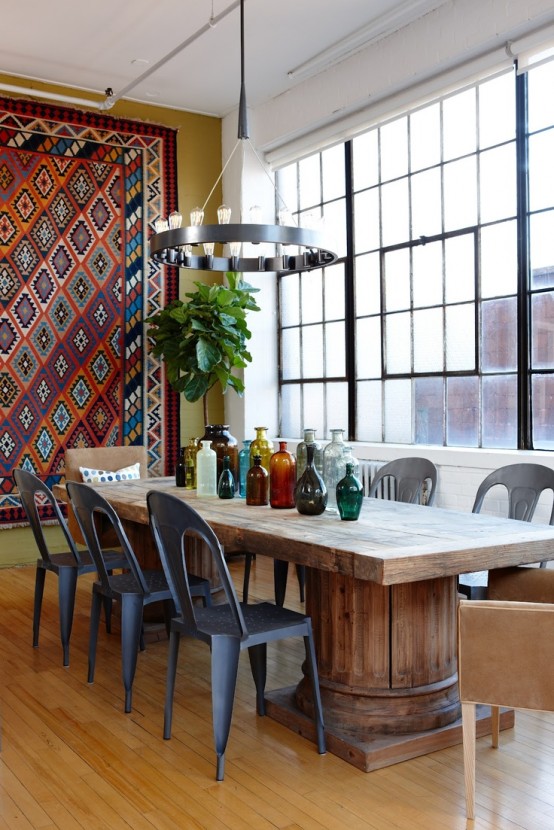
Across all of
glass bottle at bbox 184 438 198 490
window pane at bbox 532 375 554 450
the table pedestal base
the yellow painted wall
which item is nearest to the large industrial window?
window pane at bbox 532 375 554 450

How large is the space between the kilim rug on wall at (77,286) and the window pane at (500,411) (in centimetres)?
292

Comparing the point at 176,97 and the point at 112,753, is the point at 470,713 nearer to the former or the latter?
the point at 112,753

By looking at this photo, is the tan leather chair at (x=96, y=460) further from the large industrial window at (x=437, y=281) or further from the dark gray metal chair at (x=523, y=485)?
the dark gray metal chair at (x=523, y=485)

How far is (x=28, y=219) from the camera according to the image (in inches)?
256

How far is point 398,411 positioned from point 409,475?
5.10ft

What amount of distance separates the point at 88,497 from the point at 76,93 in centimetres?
443

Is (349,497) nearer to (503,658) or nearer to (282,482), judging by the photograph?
(282,482)

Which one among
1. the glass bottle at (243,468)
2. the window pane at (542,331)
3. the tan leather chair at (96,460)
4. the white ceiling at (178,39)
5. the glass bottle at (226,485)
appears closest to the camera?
the glass bottle at (226,485)

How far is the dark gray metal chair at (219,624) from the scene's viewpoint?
272 cm

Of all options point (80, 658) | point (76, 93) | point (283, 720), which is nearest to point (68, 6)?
point (76, 93)

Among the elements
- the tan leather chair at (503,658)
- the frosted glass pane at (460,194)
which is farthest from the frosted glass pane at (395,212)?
the tan leather chair at (503,658)

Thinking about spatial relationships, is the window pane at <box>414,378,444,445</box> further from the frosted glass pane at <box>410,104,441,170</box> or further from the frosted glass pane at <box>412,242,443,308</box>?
the frosted glass pane at <box>410,104,441,170</box>

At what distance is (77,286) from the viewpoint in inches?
266

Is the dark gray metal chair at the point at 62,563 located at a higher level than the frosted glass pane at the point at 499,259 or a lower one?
lower
